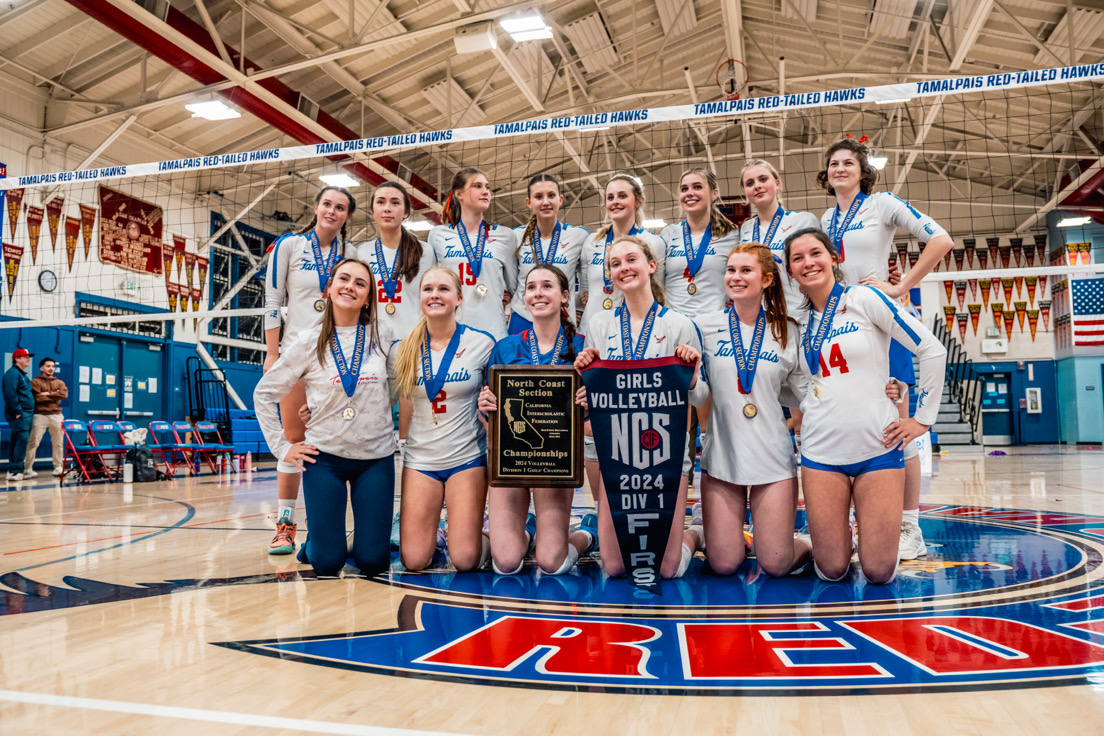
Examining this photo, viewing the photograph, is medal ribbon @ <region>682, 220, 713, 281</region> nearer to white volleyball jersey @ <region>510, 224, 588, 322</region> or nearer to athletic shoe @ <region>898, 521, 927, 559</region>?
white volleyball jersey @ <region>510, 224, 588, 322</region>

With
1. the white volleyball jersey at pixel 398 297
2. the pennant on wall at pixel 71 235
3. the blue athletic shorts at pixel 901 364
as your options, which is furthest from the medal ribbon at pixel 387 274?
the pennant on wall at pixel 71 235

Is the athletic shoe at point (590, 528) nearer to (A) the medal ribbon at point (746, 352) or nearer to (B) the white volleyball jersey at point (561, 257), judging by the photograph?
(B) the white volleyball jersey at point (561, 257)

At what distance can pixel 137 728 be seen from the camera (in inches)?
69.4

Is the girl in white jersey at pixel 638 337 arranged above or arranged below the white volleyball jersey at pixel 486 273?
below

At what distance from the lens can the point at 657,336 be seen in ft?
Answer: 11.5

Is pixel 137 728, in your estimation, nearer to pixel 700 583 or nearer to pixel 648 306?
pixel 700 583

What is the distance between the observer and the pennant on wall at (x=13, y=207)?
12.7 metres

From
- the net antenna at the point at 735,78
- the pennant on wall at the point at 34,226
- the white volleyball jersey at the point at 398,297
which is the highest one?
the net antenna at the point at 735,78

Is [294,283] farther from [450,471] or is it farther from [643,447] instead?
[643,447]

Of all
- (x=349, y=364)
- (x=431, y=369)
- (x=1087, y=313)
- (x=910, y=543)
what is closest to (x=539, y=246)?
(x=431, y=369)

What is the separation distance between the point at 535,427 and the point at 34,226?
13.4 metres

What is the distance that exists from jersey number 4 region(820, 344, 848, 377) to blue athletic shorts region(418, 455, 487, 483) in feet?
5.54

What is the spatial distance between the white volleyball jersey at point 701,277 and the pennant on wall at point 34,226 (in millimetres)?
13202

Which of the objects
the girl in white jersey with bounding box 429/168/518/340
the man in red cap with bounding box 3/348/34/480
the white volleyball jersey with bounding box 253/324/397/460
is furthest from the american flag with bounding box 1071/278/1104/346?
the man in red cap with bounding box 3/348/34/480
